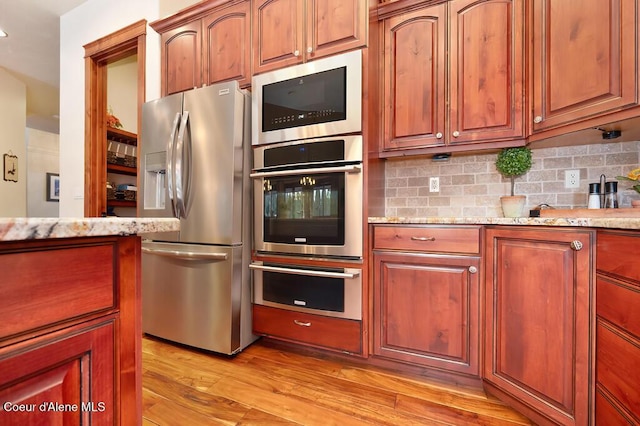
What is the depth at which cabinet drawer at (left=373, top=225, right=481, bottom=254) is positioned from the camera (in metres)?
1.52

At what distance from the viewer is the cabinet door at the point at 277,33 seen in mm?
1904

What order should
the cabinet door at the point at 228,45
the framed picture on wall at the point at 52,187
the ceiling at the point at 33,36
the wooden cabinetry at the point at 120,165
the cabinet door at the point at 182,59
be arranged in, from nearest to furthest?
the cabinet door at the point at 228,45 < the cabinet door at the point at 182,59 < the ceiling at the point at 33,36 < the wooden cabinetry at the point at 120,165 < the framed picture on wall at the point at 52,187

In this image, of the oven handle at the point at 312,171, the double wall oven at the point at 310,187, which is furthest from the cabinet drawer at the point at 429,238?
the oven handle at the point at 312,171

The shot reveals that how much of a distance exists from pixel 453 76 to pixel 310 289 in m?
1.62

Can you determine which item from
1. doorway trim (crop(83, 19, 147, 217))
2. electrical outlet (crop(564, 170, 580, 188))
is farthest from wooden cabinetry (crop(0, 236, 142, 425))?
doorway trim (crop(83, 19, 147, 217))

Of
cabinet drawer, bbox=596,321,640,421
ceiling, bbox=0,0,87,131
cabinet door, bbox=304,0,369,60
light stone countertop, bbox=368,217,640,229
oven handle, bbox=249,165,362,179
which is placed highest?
ceiling, bbox=0,0,87,131

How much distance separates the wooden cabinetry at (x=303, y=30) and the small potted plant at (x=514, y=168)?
3.79 feet

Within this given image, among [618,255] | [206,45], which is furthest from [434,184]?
[206,45]

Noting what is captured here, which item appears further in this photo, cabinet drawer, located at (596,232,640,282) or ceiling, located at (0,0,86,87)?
ceiling, located at (0,0,86,87)

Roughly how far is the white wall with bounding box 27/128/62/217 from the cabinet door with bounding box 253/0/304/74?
5.57m

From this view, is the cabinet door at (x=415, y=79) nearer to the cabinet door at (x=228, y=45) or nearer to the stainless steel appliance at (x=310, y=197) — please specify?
the stainless steel appliance at (x=310, y=197)

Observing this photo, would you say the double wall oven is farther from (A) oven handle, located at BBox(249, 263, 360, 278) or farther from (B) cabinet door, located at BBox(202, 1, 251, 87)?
(B) cabinet door, located at BBox(202, 1, 251, 87)

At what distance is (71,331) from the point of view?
50cm

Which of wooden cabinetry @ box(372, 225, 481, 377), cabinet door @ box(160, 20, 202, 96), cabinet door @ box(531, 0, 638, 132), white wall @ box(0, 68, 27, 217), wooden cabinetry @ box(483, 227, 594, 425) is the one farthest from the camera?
white wall @ box(0, 68, 27, 217)
